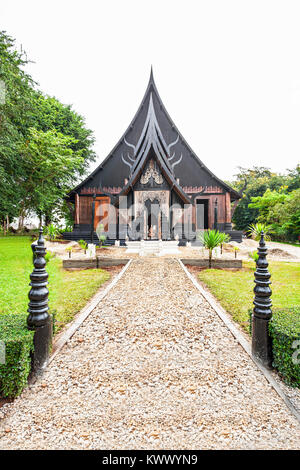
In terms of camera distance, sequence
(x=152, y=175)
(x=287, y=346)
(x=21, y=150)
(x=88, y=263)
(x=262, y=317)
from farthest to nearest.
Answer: (x=152, y=175) → (x=21, y=150) → (x=88, y=263) → (x=262, y=317) → (x=287, y=346)

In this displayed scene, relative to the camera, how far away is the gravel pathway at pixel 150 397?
1.83 metres

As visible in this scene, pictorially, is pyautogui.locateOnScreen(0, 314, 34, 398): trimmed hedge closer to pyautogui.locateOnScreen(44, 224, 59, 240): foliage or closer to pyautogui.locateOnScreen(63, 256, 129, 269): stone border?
pyautogui.locateOnScreen(63, 256, 129, 269): stone border

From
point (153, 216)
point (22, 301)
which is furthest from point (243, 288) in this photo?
point (153, 216)

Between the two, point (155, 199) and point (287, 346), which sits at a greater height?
point (155, 199)

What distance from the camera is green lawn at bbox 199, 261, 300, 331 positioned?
15.3 feet

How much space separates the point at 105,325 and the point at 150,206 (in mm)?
10524

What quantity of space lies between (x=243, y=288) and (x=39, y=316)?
511 centimetres

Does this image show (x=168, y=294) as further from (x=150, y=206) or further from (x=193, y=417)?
(x=150, y=206)

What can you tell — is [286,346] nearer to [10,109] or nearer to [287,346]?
[287,346]

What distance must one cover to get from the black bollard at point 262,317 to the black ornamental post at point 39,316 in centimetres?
277

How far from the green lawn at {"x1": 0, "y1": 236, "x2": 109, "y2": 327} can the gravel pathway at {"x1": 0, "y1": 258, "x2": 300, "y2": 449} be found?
4.11 feet

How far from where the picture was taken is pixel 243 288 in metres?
5.94

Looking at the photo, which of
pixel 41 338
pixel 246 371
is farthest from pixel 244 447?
pixel 41 338

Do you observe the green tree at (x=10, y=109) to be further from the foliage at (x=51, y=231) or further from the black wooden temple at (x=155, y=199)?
the black wooden temple at (x=155, y=199)
